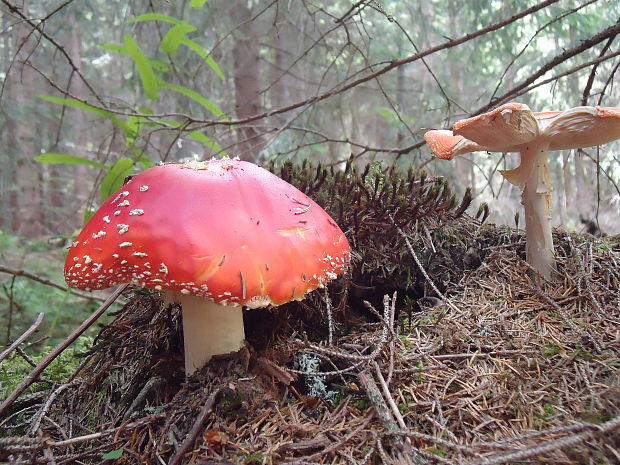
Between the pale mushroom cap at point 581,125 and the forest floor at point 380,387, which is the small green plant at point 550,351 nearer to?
the forest floor at point 380,387

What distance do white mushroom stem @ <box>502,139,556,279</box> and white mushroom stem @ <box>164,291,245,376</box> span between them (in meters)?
1.64

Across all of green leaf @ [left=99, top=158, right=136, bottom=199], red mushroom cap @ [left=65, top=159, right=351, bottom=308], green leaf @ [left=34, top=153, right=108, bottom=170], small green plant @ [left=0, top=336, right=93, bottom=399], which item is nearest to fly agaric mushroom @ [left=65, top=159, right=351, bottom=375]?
red mushroom cap @ [left=65, top=159, right=351, bottom=308]

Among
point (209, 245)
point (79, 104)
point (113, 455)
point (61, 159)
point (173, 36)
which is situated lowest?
point (113, 455)

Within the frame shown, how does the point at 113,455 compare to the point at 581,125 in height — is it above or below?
below

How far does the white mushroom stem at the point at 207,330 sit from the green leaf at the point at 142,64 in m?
2.42

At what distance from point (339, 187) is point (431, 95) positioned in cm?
625

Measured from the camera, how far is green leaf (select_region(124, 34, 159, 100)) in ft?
11.2

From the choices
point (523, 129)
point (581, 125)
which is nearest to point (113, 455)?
point (523, 129)

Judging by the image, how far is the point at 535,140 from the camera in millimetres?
2182

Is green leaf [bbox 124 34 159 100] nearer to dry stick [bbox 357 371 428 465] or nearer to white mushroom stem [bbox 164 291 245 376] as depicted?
white mushroom stem [bbox 164 291 245 376]

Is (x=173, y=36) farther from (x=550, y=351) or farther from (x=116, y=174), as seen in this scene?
(x=550, y=351)

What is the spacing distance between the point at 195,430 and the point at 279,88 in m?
8.10

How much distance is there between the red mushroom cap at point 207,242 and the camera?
1.52 m

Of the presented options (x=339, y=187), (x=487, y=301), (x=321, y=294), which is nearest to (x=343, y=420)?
(x=321, y=294)
